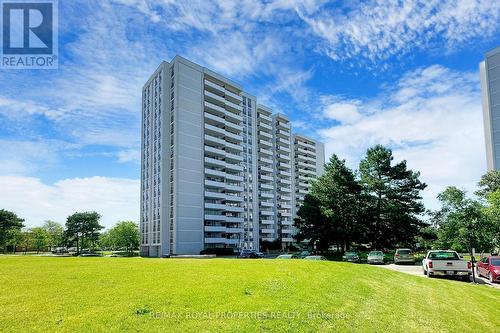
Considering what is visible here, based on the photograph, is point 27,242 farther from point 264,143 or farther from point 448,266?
point 448,266

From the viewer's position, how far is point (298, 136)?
124312mm

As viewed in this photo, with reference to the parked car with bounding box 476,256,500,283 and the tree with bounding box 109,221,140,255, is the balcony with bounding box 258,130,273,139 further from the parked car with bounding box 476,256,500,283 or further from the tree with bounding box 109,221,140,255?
the parked car with bounding box 476,256,500,283

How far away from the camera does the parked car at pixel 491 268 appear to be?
876 inches

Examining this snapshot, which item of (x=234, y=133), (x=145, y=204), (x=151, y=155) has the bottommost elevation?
(x=145, y=204)

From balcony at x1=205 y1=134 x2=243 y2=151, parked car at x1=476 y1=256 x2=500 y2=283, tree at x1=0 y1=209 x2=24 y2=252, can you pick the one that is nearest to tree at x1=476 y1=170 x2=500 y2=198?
parked car at x1=476 y1=256 x2=500 y2=283

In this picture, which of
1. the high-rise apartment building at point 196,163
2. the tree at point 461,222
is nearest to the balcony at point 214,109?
the high-rise apartment building at point 196,163

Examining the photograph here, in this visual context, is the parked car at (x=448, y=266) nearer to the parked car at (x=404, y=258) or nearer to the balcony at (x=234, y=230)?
the parked car at (x=404, y=258)

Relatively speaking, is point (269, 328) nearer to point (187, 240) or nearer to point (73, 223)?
point (187, 240)

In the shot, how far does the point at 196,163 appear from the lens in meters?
73.3

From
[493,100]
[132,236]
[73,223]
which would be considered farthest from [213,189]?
[493,100]

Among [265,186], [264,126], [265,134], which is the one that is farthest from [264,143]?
[265,186]

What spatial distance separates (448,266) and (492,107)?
6751 centimetres

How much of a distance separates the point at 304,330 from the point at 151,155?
7244 cm

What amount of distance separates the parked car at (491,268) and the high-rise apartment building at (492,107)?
189 ft
